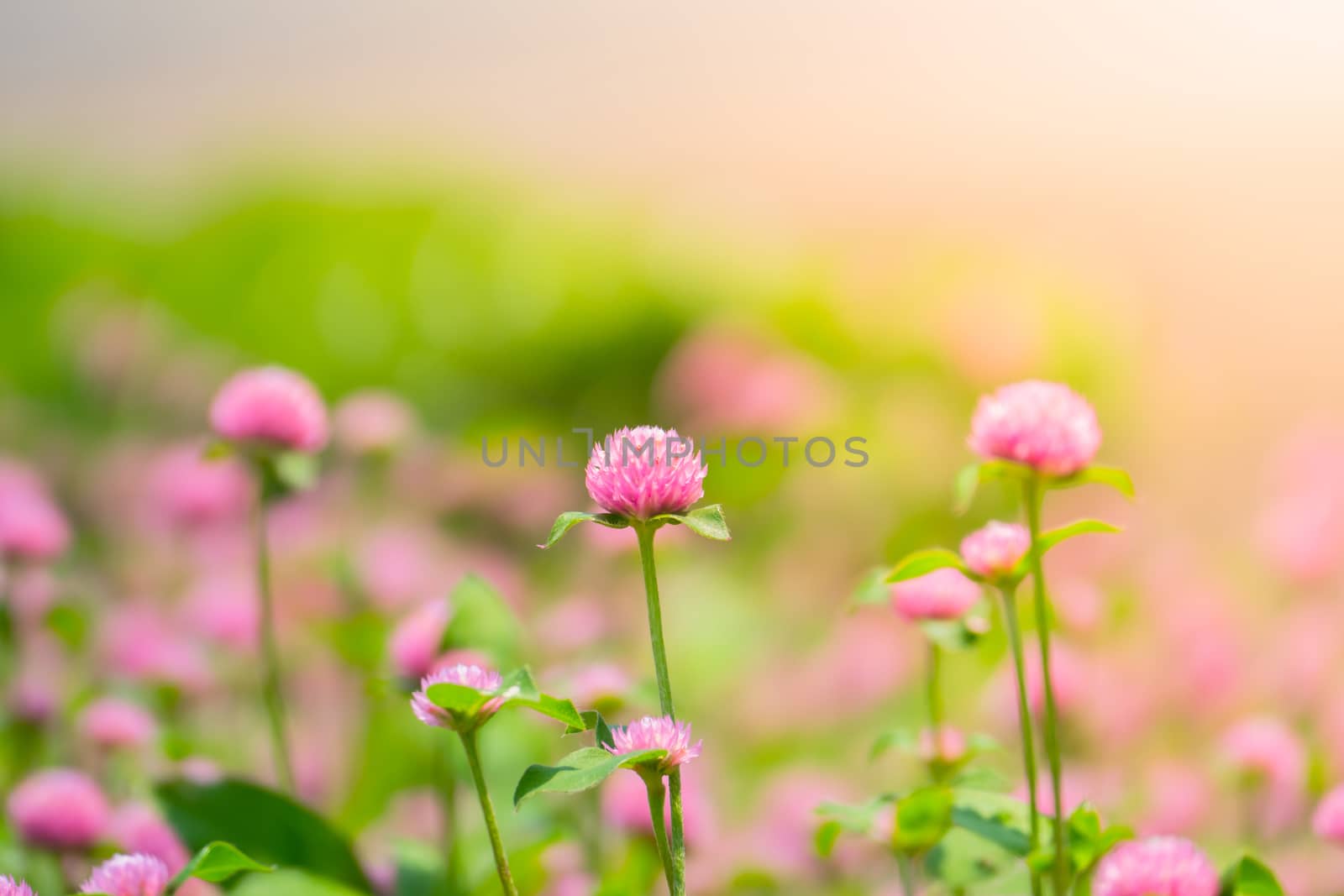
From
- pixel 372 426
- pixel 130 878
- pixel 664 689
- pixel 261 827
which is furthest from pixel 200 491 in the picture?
pixel 664 689

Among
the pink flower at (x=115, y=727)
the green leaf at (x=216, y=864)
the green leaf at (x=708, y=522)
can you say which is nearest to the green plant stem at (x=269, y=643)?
the pink flower at (x=115, y=727)

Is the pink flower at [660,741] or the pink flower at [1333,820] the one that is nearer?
the pink flower at [660,741]

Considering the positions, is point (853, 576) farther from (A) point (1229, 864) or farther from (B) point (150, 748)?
(A) point (1229, 864)

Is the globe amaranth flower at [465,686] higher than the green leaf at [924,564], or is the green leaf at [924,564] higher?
the green leaf at [924,564]

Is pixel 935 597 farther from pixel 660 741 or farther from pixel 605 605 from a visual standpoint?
pixel 605 605

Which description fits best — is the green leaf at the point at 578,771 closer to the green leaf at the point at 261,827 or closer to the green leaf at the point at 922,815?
the green leaf at the point at 922,815

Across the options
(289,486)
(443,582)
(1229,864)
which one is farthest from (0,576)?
(1229,864)

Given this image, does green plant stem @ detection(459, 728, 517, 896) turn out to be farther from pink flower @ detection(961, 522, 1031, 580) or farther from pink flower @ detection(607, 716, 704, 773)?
pink flower @ detection(961, 522, 1031, 580)

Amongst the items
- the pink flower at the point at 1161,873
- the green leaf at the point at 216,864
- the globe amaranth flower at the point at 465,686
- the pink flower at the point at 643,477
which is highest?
the pink flower at the point at 643,477
